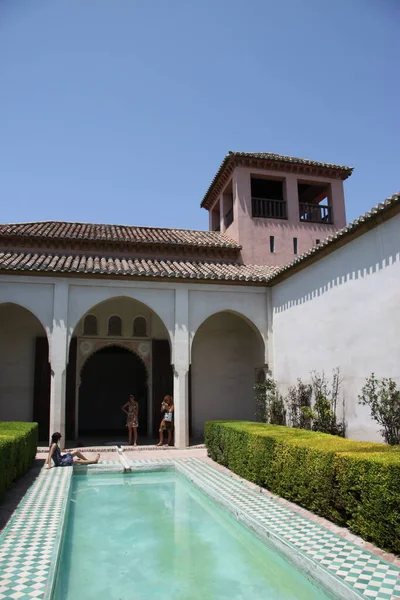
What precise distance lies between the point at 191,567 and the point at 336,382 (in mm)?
6049

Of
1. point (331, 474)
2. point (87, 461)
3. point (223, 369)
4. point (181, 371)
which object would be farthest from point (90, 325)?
point (331, 474)

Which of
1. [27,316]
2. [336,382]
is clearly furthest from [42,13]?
[27,316]

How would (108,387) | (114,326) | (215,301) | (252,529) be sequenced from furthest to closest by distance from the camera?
1. (108,387)
2. (114,326)
3. (215,301)
4. (252,529)

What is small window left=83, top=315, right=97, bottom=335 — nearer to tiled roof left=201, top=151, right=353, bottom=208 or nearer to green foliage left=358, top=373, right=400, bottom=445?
tiled roof left=201, top=151, right=353, bottom=208

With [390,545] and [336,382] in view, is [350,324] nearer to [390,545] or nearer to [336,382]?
[336,382]

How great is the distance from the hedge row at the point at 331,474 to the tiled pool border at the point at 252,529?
25cm

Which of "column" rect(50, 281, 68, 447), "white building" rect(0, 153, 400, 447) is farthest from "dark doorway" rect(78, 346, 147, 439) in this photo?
"column" rect(50, 281, 68, 447)

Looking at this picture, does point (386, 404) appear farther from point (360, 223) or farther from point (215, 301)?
point (215, 301)

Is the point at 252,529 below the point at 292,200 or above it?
below

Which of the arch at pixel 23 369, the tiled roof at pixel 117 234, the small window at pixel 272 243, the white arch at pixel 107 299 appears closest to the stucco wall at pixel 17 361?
the arch at pixel 23 369

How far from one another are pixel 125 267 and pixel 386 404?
25.3 feet

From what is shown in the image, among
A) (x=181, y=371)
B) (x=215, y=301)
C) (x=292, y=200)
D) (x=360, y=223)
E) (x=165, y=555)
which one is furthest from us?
(x=292, y=200)

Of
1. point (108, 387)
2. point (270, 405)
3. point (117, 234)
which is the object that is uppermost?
point (117, 234)

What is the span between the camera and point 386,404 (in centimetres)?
848
